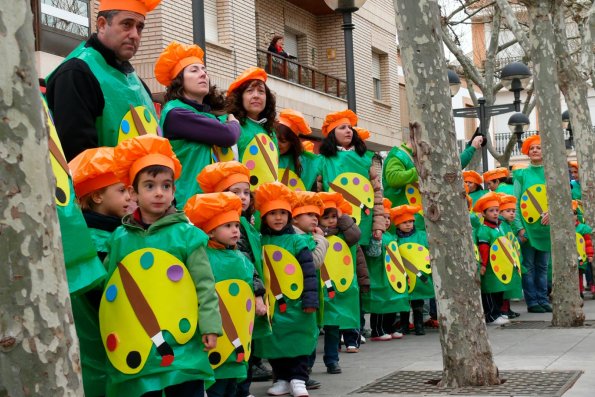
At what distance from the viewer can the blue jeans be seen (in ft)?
48.2

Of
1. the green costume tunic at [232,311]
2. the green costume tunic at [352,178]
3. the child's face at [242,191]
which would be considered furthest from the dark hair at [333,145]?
the green costume tunic at [232,311]

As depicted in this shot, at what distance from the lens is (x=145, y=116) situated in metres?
5.95

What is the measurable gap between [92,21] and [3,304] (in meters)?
14.8

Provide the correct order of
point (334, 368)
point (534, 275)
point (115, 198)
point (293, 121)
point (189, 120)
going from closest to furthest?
point (115, 198)
point (189, 120)
point (334, 368)
point (293, 121)
point (534, 275)

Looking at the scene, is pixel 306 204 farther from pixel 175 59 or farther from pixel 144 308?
pixel 144 308

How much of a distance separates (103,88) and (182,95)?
4.65 feet

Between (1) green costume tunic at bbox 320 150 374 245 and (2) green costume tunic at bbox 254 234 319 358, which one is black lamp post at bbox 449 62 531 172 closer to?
(1) green costume tunic at bbox 320 150 374 245

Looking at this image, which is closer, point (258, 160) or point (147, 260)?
point (147, 260)

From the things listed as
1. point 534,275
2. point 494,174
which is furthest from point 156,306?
point 494,174

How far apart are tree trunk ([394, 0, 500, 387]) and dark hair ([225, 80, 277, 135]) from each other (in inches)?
41.3

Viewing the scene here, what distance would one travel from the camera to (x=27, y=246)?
121 inches

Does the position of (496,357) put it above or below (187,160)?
below

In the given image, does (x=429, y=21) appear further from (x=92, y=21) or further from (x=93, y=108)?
(x=92, y=21)

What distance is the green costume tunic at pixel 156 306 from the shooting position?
199 inches
